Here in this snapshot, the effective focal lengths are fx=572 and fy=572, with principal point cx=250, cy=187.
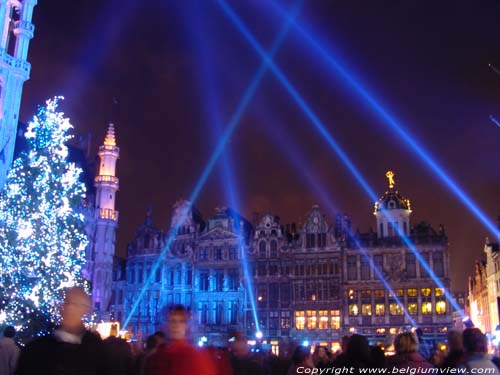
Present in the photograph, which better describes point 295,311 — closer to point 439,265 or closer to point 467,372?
point 439,265

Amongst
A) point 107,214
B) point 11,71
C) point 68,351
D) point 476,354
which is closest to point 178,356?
point 68,351

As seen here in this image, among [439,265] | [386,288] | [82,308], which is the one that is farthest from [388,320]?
[82,308]

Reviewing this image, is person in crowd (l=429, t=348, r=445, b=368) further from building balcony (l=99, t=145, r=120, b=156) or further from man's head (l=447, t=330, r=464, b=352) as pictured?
building balcony (l=99, t=145, r=120, b=156)

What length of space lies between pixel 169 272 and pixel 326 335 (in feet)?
56.1

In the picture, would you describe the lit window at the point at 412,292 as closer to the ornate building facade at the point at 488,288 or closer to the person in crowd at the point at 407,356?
the ornate building facade at the point at 488,288

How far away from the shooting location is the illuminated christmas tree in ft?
92.6

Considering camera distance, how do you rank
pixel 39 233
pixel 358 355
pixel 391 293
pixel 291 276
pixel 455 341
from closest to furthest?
1. pixel 358 355
2. pixel 455 341
3. pixel 39 233
4. pixel 391 293
5. pixel 291 276

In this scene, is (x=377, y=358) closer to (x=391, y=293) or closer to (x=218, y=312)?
(x=391, y=293)

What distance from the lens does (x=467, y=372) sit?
5.62m

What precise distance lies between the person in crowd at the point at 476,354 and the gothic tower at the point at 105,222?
163ft

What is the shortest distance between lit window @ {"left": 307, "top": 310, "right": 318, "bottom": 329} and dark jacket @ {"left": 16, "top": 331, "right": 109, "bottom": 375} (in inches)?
1985

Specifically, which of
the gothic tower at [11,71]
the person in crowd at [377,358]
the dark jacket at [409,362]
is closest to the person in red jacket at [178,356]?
the dark jacket at [409,362]

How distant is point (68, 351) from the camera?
4434 mm

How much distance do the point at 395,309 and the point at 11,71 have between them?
38.0 m
